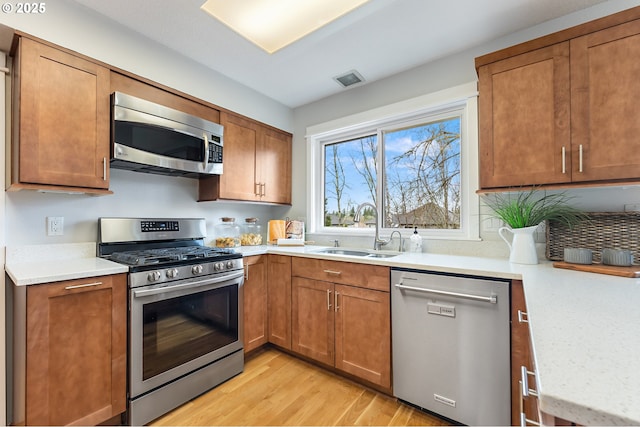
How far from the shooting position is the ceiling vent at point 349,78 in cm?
249

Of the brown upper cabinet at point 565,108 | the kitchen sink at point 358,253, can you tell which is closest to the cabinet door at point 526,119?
the brown upper cabinet at point 565,108

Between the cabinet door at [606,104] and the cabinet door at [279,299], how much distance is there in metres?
2.04

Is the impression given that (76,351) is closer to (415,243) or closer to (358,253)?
(358,253)

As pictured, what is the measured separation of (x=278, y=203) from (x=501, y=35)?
235 centimetres

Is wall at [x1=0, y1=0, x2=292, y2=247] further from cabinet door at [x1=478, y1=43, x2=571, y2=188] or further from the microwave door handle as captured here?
cabinet door at [x1=478, y1=43, x2=571, y2=188]

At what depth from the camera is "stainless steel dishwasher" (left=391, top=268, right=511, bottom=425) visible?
147 centimetres

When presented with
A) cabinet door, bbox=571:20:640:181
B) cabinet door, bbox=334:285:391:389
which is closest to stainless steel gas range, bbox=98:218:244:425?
cabinet door, bbox=334:285:391:389

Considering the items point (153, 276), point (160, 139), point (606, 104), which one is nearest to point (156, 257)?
point (153, 276)

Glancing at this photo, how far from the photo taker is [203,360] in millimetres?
1916

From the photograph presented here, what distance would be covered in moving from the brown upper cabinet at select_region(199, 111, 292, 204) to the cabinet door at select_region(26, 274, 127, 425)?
113 cm

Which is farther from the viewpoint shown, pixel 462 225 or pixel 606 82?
pixel 462 225

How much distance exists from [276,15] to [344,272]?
187cm

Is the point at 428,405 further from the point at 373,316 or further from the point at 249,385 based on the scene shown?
the point at 249,385

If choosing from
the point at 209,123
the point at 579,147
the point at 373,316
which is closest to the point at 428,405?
the point at 373,316
